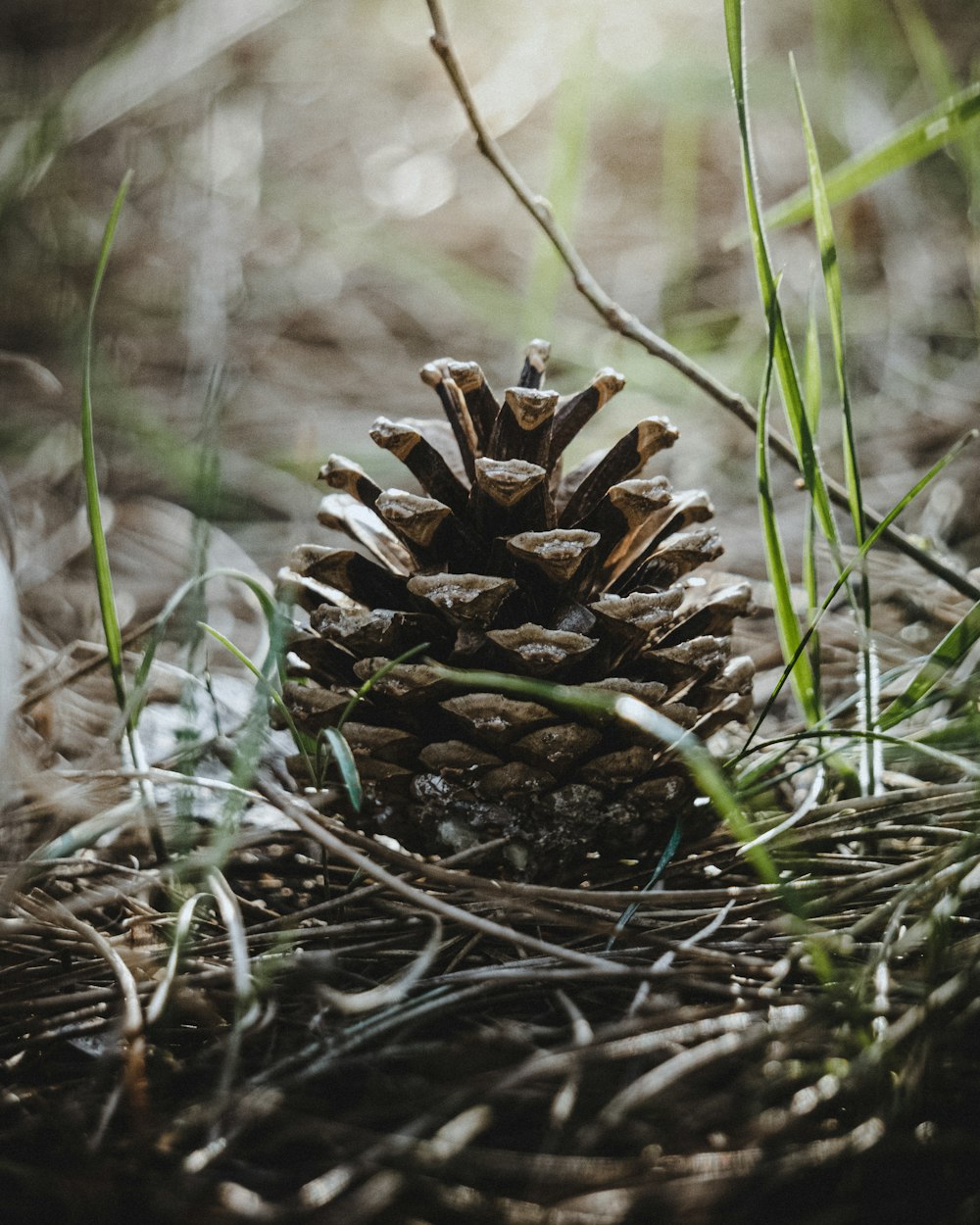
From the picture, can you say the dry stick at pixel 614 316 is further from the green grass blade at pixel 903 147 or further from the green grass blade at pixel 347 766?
the green grass blade at pixel 347 766

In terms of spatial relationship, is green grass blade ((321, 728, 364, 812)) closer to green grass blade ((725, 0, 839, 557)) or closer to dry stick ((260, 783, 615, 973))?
dry stick ((260, 783, 615, 973))

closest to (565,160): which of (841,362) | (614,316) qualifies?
(614,316)

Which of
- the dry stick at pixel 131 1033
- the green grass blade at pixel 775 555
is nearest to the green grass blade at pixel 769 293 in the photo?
the green grass blade at pixel 775 555

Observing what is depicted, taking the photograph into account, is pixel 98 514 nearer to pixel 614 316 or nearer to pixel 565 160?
pixel 614 316

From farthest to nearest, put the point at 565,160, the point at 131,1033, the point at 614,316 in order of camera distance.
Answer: the point at 565,160 < the point at 614,316 < the point at 131,1033

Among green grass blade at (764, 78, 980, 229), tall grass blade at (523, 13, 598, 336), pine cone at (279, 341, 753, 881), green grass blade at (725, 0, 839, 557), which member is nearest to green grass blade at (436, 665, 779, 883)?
pine cone at (279, 341, 753, 881)
